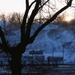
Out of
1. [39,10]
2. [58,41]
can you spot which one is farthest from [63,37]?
[39,10]

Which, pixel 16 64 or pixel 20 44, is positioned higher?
pixel 20 44

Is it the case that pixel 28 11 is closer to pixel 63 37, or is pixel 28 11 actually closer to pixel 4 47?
pixel 4 47

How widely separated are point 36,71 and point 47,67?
172 centimetres

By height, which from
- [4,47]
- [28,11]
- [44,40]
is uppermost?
[28,11]

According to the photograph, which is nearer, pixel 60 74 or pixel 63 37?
pixel 60 74

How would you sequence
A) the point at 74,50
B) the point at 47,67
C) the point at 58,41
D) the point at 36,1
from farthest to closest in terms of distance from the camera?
the point at 58,41 < the point at 74,50 < the point at 47,67 < the point at 36,1

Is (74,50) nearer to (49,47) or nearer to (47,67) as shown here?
(47,67)

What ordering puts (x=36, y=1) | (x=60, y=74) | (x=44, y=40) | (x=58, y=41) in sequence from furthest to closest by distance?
(x=44, y=40) → (x=58, y=41) → (x=60, y=74) → (x=36, y=1)

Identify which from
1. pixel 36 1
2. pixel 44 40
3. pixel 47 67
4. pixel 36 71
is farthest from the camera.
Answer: pixel 44 40

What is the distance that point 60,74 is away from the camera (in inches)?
1032

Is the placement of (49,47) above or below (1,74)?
below

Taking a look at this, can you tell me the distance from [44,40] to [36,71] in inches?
2399

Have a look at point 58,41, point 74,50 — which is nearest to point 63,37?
point 58,41

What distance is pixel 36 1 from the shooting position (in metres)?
12.8
